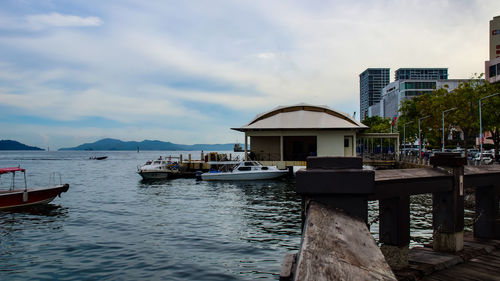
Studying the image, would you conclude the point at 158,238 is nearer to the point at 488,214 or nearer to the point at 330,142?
the point at 488,214

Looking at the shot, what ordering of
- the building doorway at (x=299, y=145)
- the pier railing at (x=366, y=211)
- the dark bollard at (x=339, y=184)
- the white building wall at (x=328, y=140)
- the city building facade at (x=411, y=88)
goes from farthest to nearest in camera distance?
the city building facade at (x=411, y=88) → the building doorway at (x=299, y=145) → the white building wall at (x=328, y=140) → the dark bollard at (x=339, y=184) → the pier railing at (x=366, y=211)

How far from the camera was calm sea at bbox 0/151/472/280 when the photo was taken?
1288cm

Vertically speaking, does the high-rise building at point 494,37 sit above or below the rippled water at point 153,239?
above

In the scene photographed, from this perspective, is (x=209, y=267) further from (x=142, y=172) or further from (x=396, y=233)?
(x=142, y=172)

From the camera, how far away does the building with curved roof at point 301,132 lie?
4819cm

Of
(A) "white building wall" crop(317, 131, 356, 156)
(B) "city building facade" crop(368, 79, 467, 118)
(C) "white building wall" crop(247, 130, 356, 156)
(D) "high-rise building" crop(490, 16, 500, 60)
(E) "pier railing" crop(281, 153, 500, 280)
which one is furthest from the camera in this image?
(B) "city building facade" crop(368, 79, 467, 118)

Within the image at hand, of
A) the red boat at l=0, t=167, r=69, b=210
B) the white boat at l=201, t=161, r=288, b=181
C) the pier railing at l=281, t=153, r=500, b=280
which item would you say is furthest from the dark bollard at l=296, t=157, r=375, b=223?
the white boat at l=201, t=161, r=288, b=181

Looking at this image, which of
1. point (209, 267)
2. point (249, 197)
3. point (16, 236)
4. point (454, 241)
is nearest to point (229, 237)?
point (209, 267)

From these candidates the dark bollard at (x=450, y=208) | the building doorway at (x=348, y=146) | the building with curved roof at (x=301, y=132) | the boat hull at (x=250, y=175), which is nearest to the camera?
the dark bollard at (x=450, y=208)

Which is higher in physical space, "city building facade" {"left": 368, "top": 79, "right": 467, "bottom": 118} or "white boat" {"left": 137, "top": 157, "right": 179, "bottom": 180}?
"city building facade" {"left": 368, "top": 79, "right": 467, "bottom": 118}

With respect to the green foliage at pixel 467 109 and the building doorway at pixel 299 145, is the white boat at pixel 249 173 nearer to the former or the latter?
the building doorway at pixel 299 145

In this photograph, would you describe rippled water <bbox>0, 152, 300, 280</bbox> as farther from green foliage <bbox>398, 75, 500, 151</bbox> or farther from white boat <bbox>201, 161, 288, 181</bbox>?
green foliage <bbox>398, 75, 500, 151</bbox>

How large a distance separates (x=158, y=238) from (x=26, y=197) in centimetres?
1422

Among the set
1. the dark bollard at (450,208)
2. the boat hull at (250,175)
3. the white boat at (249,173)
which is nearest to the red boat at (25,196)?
the white boat at (249,173)
